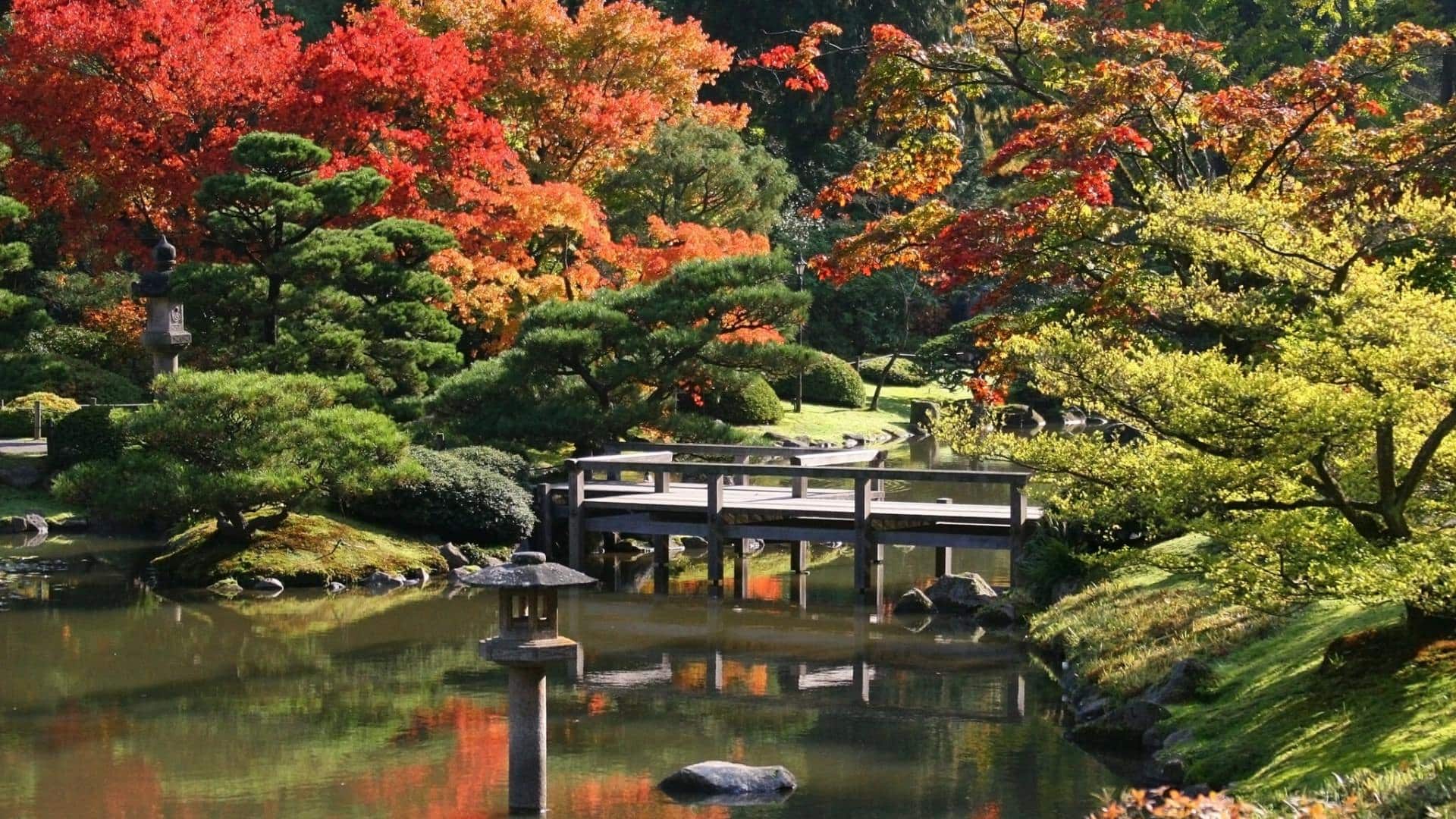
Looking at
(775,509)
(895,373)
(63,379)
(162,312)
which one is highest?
(162,312)

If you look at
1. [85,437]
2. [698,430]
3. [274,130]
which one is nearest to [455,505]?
[698,430]

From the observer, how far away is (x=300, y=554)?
22.0 meters

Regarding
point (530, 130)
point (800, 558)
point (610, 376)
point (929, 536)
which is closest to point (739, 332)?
point (610, 376)

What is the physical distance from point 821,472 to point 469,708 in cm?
784

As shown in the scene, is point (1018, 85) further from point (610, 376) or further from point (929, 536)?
point (610, 376)

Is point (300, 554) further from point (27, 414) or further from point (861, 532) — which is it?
point (27, 414)

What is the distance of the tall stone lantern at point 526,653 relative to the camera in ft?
38.2

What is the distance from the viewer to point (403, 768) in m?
12.9

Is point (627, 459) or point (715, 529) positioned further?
point (627, 459)

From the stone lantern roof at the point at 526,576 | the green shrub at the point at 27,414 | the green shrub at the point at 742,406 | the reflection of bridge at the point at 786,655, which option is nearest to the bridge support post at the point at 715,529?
the reflection of bridge at the point at 786,655

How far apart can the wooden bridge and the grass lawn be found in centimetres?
1077

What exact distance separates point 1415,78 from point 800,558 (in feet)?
141

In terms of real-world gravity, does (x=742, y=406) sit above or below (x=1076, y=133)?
below

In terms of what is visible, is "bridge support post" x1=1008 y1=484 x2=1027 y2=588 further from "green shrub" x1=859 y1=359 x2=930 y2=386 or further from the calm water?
"green shrub" x1=859 y1=359 x2=930 y2=386
